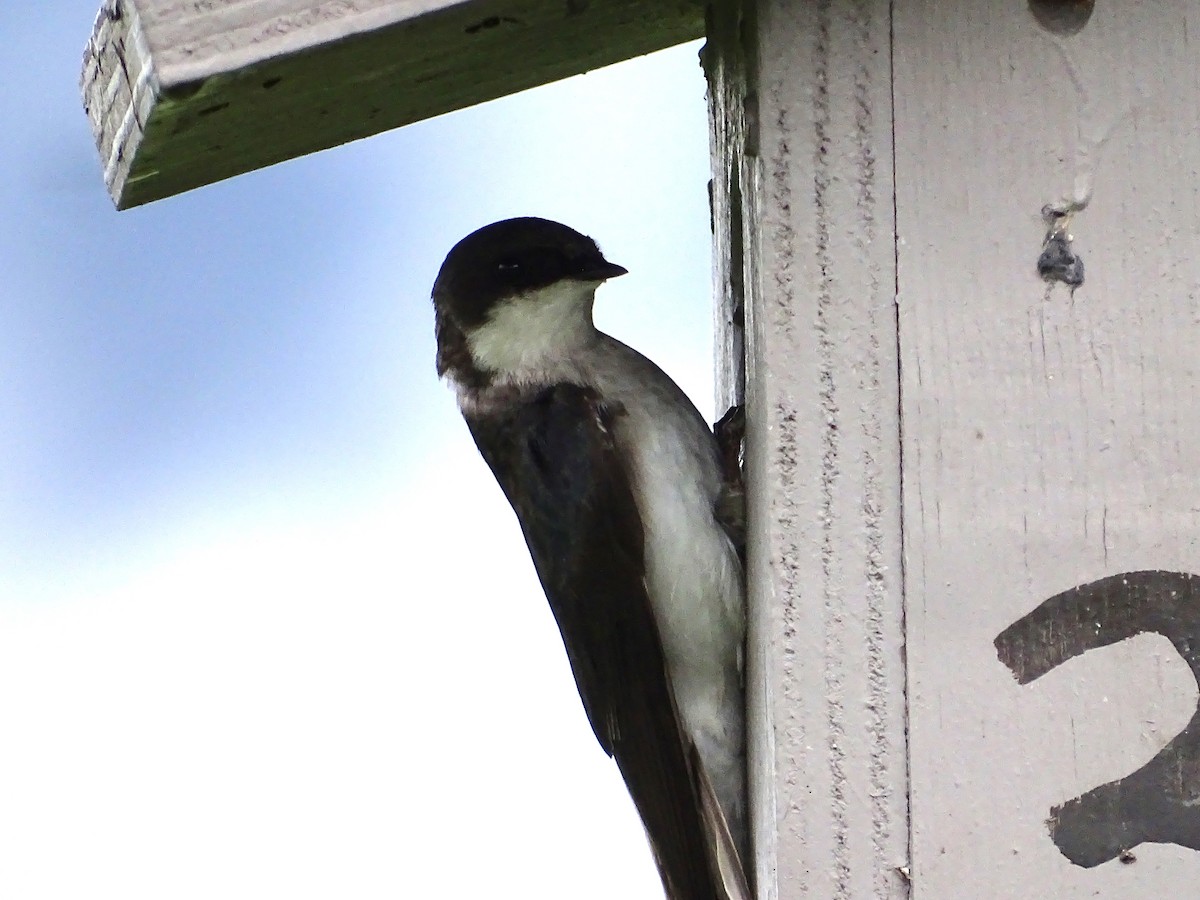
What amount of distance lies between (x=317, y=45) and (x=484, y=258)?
71 centimetres

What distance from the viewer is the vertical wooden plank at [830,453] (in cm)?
91

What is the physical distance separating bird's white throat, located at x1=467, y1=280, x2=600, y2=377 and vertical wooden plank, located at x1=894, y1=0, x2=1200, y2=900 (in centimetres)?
64

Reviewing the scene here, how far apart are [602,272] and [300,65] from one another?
57cm

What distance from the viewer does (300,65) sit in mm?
960

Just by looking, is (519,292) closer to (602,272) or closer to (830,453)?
(602,272)

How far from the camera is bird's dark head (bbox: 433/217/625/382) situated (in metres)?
1.54

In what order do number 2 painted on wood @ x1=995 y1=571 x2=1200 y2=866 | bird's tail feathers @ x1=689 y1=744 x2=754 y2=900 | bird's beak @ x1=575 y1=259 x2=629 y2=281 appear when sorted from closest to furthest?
number 2 painted on wood @ x1=995 y1=571 x2=1200 y2=866 → bird's tail feathers @ x1=689 y1=744 x2=754 y2=900 → bird's beak @ x1=575 y1=259 x2=629 y2=281

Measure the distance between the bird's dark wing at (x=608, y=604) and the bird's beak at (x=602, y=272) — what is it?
0.11 meters

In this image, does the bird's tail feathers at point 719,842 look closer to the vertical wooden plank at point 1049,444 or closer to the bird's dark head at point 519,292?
the vertical wooden plank at point 1049,444

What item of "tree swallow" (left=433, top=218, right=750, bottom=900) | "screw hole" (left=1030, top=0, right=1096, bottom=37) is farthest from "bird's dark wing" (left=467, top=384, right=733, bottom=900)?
"screw hole" (left=1030, top=0, right=1096, bottom=37)

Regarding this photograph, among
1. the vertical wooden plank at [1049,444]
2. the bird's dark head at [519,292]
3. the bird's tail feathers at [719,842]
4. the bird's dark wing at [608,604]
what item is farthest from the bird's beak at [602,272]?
the vertical wooden plank at [1049,444]

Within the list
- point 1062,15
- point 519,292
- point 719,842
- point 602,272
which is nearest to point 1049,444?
point 1062,15

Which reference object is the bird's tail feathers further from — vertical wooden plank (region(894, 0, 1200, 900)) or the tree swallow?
vertical wooden plank (region(894, 0, 1200, 900))

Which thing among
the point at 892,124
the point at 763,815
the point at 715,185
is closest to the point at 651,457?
the point at 715,185
